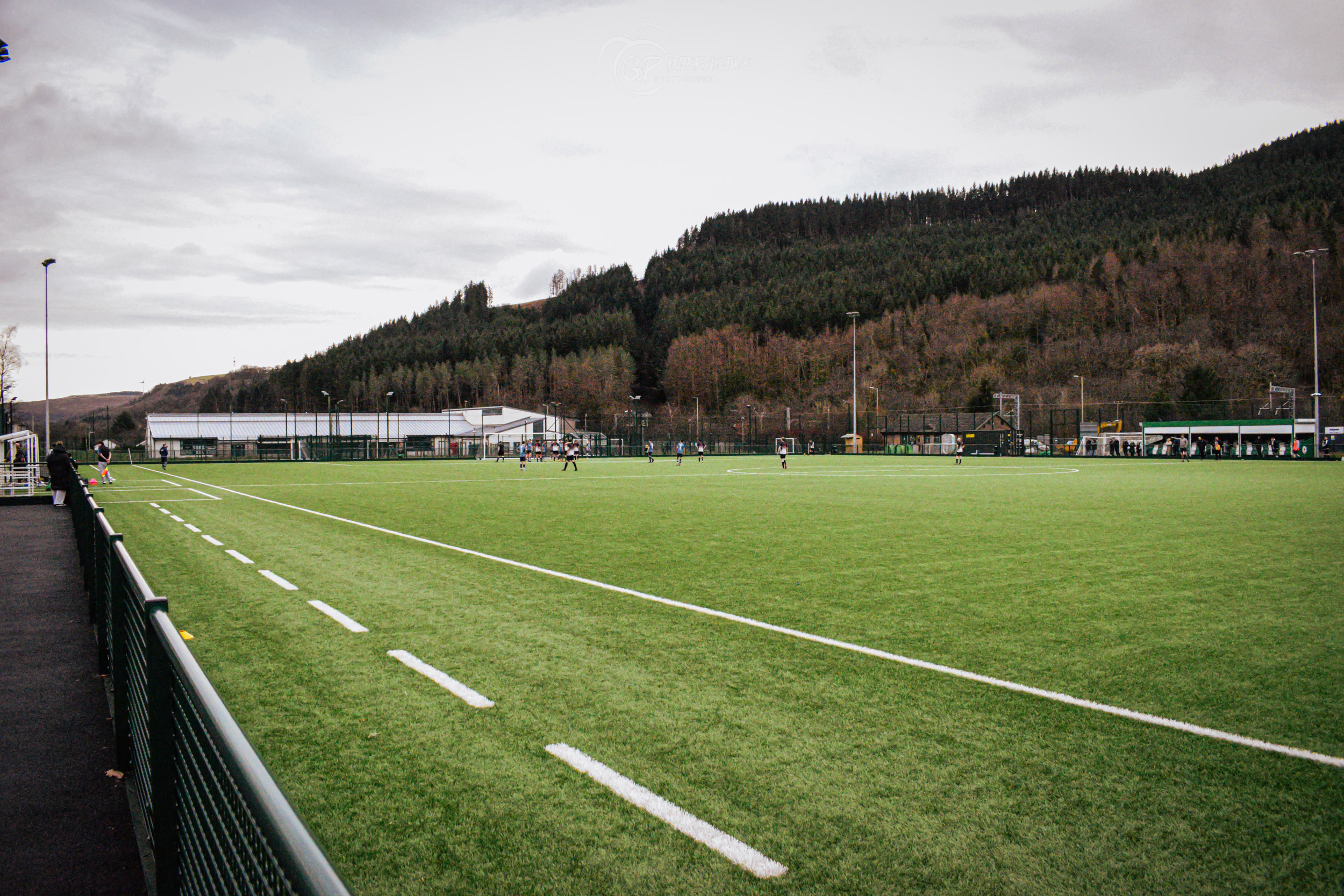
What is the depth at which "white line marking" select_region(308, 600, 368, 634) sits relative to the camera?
7158 millimetres

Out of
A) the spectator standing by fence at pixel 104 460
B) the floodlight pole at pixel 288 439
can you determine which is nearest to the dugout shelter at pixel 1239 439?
the spectator standing by fence at pixel 104 460

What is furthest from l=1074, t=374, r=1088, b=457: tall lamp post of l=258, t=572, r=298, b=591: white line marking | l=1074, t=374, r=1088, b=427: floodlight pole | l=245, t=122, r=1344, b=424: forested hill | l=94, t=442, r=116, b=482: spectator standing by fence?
l=258, t=572, r=298, b=591: white line marking

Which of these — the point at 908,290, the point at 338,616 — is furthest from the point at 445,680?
the point at 908,290

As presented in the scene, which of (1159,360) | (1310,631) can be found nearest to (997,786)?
(1310,631)

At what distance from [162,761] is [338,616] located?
4884 millimetres

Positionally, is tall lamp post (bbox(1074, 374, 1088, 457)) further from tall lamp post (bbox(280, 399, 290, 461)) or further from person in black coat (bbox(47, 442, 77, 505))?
tall lamp post (bbox(280, 399, 290, 461))

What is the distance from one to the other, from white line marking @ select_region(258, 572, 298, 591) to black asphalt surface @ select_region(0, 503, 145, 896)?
1823mm

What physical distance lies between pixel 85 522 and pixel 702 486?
19.5 meters

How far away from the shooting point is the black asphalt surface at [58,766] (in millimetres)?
3344

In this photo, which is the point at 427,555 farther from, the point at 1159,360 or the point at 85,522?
the point at 1159,360

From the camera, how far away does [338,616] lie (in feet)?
25.1

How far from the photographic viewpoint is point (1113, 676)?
223 inches

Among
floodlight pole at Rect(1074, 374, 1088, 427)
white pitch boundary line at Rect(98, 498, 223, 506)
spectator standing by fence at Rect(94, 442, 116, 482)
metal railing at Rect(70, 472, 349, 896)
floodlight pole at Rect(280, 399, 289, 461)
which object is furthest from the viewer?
floodlight pole at Rect(280, 399, 289, 461)

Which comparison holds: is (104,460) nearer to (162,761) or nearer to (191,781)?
(162,761)
